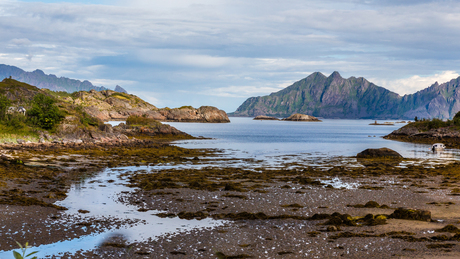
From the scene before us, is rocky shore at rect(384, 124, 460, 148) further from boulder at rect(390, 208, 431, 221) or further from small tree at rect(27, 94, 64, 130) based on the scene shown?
small tree at rect(27, 94, 64, 130)

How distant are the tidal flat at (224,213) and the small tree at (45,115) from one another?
2304 centimetres

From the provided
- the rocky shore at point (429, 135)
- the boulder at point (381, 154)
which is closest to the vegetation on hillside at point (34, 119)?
the boulder at point (381, 154)

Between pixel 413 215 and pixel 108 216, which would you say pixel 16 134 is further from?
pixel 413 215

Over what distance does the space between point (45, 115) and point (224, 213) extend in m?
44.2

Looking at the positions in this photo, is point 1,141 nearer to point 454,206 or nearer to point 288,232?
point 288,232

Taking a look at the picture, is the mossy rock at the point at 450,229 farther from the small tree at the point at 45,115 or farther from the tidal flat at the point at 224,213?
the small tree at the point at 45,115

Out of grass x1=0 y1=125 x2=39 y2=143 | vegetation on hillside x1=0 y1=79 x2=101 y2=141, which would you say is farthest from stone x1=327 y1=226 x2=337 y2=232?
vegetation on hillside x1=0 y1=79 x2=101 y2=141

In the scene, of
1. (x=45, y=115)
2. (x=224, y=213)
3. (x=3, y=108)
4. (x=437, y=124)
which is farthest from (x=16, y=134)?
(x=437, y=124)

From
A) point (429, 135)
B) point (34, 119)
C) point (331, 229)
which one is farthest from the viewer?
point (429, 135)

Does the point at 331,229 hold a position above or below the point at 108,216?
above

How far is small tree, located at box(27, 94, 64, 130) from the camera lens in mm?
50219

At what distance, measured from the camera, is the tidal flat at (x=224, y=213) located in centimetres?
1108

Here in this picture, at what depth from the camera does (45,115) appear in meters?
50.6

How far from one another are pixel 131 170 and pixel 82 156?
1106 cm
